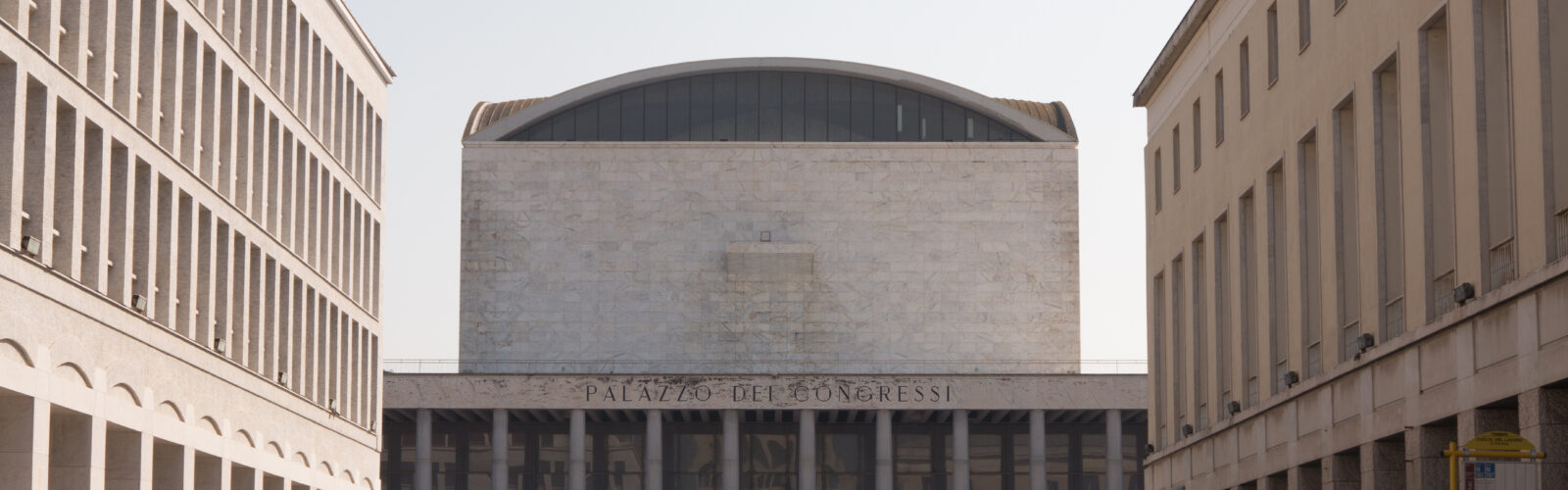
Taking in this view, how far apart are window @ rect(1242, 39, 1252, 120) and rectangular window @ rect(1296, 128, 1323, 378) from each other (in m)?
4.23

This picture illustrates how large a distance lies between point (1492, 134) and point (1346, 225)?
7.55m

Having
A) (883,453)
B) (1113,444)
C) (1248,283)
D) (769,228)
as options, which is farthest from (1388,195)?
(769,228)

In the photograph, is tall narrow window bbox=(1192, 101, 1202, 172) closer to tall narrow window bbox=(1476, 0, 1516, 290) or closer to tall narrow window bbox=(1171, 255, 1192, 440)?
tall narrow window bbox=(1171, 255, 1192, 440)

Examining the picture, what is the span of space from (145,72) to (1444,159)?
21544 millimetres

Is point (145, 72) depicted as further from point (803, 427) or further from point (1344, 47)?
point (803, 427)

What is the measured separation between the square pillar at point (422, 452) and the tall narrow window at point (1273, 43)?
1520 inches

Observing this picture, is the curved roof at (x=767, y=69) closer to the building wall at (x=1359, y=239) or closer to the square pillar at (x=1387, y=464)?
the building wall at (x=1359, y=239)

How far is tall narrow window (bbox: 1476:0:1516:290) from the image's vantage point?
27.8m

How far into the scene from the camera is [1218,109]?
45.3m

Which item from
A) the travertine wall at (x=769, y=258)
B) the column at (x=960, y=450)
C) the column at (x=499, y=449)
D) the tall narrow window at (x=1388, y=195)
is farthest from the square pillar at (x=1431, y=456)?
the travertine wall at (x=769, y=258)

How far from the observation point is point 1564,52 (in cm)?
2550

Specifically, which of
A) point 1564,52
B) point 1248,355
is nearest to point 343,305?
point 1248,355

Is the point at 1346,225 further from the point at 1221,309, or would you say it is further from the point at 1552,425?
the point at 1552,425

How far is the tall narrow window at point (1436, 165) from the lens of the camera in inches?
1189
